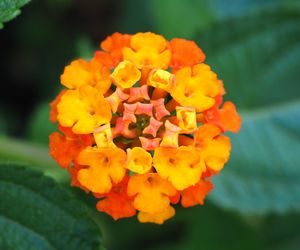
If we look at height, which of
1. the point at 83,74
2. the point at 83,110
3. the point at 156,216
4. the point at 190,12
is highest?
the point at 190,12

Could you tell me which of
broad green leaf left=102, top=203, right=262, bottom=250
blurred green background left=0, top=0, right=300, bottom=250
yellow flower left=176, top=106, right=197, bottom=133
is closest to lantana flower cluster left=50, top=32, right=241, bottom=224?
yellow flower left=176, top=106, right=197, bottom=133

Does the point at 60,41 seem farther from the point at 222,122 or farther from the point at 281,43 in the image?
the point at 222,122

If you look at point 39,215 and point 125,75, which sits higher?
point 125,75

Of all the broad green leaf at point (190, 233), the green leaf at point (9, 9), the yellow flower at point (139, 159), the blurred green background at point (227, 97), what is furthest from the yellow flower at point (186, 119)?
the broad green leaf at point (190, 233)

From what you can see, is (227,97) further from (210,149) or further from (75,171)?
(75,171)

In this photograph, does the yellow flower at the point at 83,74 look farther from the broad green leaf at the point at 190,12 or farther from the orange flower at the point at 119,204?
the broad green leaf at the point at 190,12

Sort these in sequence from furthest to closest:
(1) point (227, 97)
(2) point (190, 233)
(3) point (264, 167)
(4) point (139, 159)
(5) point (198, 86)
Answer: (2) point (190, 233) → (1) point (227, 97) → (3) point (264, 167) → (5) point (198, 86) → (4) point (139, 159)

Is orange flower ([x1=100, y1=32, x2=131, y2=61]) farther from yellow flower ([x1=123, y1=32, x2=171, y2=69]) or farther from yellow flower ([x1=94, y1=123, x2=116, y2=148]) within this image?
yellow flower ([x1=94, y1=123, x2=116, y2=148])

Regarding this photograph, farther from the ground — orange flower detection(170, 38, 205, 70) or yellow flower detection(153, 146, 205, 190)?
orange flower detection(170, 38, 205, 70)

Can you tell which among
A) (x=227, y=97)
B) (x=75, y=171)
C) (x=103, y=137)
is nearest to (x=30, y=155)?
(x=227, y=97)
